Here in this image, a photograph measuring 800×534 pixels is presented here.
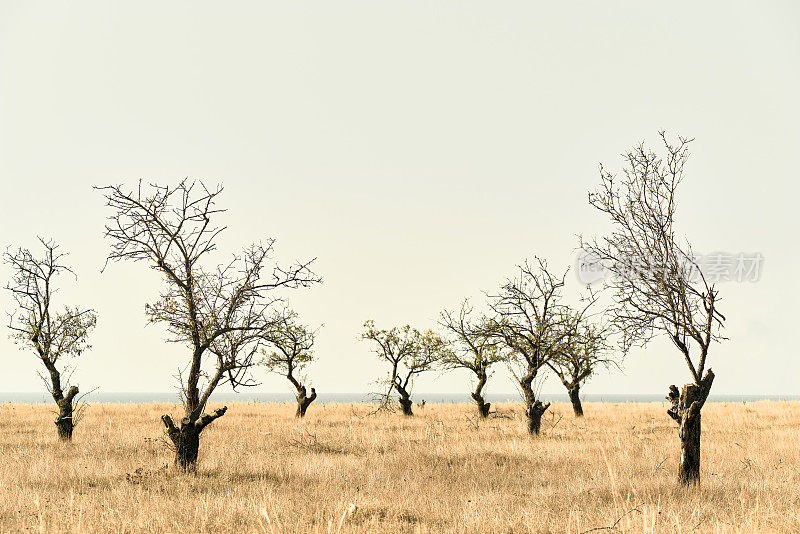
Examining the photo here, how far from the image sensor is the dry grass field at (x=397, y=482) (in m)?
8.59

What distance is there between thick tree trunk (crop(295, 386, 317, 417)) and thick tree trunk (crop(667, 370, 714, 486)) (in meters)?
19.8

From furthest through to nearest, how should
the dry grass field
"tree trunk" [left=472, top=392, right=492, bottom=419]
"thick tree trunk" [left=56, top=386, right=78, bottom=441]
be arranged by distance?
"tree trunk" [left=472, top=392, right=492, bottom=419]
"thick tree trunk" [left=56, top=386, right=78, bottom=441]
the dry grass field

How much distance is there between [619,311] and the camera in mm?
12578

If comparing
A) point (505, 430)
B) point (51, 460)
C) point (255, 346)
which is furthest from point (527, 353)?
point (51, 460)

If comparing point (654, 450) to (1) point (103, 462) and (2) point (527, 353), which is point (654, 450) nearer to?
(2) point (527, 353)

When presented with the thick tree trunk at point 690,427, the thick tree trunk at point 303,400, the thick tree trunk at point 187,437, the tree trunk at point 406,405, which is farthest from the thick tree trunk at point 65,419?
the thick tree trunk at point 690,427

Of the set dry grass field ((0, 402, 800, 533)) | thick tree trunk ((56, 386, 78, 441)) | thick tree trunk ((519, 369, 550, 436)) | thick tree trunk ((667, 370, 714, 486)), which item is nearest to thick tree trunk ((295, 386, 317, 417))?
dry grass field ((0, 402, 800, 533))

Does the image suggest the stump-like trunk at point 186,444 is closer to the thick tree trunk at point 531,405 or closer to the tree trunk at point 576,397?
the thick tree trunk at point 531,405

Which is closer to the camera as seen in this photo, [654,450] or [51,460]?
[51,460]

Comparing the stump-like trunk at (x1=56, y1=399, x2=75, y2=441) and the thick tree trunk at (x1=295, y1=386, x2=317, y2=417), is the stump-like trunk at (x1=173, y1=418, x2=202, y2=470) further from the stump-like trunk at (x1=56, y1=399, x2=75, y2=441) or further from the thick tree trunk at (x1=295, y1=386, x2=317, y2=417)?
the thick tree trunk at (x1=295, y1=386, x2=317, y2=417)

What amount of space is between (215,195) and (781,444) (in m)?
18.0

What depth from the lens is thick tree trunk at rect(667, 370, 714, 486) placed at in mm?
11719

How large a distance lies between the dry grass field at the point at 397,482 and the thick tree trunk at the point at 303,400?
616 centimetres

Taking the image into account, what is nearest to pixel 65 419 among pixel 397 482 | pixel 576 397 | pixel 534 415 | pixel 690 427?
pixel 397 482
